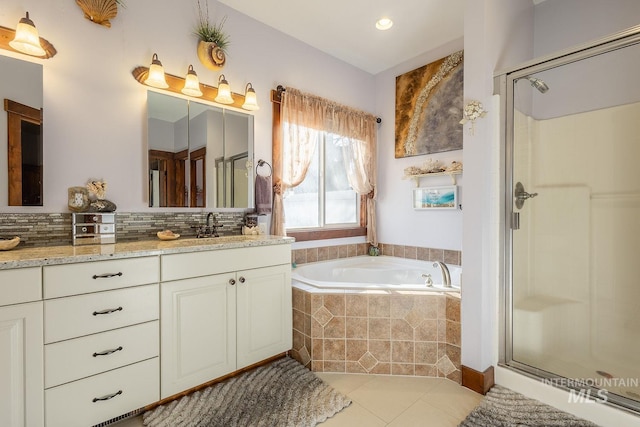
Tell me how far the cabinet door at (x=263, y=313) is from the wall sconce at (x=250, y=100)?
1.33m

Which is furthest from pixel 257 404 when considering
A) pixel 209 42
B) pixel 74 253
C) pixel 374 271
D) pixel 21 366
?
pixel 209 42

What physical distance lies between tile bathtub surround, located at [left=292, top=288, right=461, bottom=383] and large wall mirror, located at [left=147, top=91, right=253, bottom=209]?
1086mm

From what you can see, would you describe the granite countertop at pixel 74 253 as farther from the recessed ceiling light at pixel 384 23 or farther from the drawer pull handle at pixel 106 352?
the recessed ceiling light at pixel 384 23

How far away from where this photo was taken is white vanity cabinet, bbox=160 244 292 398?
1630 millimetres

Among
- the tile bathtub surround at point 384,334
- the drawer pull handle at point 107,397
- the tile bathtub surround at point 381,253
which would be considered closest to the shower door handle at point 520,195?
the tile bathtub surround at point 384,334

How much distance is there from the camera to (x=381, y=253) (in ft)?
11.4

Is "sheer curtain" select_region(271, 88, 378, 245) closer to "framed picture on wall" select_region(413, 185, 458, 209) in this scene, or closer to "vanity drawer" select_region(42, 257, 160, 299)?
"framed picture on wall" select_region(413, 185, 458, 209)

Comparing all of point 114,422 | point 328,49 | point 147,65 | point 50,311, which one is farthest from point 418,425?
point 328,49

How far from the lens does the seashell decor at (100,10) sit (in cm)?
179

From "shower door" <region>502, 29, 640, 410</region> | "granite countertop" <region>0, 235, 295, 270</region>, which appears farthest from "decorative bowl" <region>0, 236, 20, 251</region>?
"shower door" <region>502, 29, 640, 410</region>

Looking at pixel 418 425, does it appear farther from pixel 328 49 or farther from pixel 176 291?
pixel 328 49

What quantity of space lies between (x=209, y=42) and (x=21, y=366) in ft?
7.25

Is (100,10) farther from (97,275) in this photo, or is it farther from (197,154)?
(97,275)

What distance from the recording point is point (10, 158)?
1.59 metres
